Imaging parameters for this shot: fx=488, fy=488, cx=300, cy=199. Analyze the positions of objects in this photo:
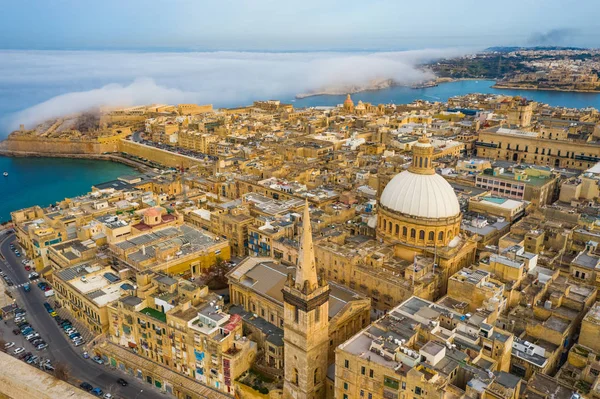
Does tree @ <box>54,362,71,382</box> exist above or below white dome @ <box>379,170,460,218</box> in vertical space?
below

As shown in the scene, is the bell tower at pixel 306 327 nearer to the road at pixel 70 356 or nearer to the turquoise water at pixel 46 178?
the road at pixel 70 356

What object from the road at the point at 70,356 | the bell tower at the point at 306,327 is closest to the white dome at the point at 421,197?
the bell tower at the point at 306,327

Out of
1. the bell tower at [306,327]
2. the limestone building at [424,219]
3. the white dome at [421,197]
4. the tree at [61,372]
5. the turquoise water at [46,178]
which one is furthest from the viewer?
the turquoise water at [46,178]

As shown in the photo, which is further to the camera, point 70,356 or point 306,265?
point 70,356

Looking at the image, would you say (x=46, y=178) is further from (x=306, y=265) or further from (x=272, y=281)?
(x=306, y=265)

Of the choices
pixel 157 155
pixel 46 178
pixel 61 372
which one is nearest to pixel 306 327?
pixel 61 372

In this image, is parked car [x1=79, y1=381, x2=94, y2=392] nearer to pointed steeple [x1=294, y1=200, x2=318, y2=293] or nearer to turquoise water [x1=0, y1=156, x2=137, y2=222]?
pointed steeple [x1=294, y1=200, x2=318, y2=293]

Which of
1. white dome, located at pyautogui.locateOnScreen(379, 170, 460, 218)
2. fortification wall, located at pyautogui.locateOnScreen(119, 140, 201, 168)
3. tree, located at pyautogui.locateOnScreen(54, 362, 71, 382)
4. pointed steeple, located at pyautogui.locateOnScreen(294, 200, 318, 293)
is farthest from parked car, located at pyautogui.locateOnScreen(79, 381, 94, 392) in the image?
fortification wall, located at pyautogui.locateOnScreen(119, 140, 201, 168)
